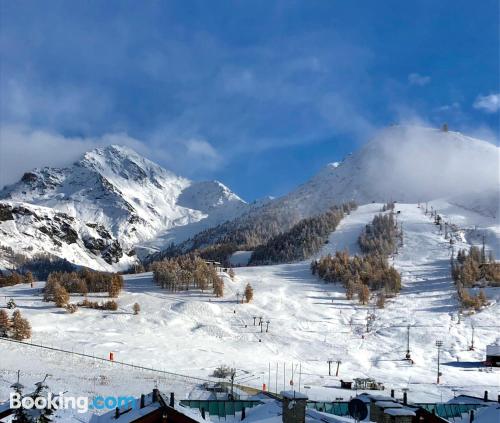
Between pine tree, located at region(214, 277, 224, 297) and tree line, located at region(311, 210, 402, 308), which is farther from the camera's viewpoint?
tree line, located at region(311, 210, 402, 308)

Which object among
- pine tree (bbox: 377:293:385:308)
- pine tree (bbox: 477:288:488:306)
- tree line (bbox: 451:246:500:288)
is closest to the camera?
pine tree (bbox: 477:288:488:306)

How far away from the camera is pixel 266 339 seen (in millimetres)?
114938

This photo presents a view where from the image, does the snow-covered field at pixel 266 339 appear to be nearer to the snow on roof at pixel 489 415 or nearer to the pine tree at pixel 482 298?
the pine tree at pixel 482 298

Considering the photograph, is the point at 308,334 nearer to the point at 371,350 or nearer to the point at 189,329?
the point at 371,350

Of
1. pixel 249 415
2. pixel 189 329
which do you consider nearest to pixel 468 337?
pixel 189 329

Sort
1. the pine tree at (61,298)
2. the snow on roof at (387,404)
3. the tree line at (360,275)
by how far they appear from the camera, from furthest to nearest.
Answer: the tree line at (360,275) < the pine tree at (61,298) < the snow on roof at (387,404)

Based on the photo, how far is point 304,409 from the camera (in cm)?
2909

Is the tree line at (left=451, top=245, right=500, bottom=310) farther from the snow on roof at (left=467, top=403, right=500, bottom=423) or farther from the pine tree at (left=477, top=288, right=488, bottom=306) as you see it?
the snow on roof at (left=467, top=403, right=500, bottom=423)

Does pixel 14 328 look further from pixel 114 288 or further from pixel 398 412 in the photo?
pixel 398 412

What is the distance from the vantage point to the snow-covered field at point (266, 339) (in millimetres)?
77812

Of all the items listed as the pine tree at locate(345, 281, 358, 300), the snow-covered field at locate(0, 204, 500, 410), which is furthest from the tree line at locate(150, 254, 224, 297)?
the pine tree at locate(345, 281, 358, 300)

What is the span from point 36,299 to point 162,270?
40.1m

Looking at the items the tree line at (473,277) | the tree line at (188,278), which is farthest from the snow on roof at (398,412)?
the tree line at (188,278)

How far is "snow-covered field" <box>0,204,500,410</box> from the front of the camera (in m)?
77.8
